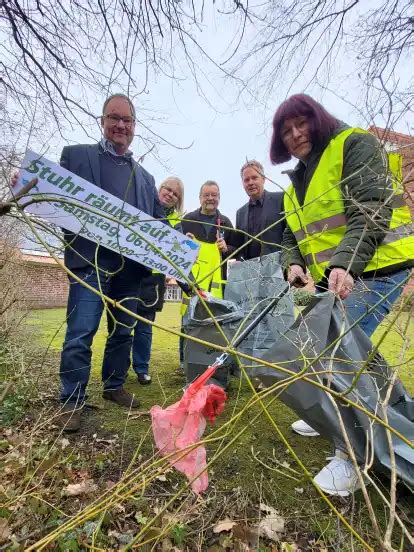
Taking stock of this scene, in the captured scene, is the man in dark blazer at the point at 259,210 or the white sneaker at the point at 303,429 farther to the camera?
the man in dark blazer at the point at 259,210

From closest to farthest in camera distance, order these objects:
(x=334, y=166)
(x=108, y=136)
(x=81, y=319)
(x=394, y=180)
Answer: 1. (x=394, y=180)
2. (x=334, y=166)
3. (x=81, y=319)
4. (x=108, y=136)

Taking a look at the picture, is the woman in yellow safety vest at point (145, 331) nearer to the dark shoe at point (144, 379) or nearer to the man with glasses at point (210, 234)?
the dark shoe at point (144, 379)

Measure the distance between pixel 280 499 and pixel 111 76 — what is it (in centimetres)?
247

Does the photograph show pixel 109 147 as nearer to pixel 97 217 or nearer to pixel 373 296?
pixel 97 217

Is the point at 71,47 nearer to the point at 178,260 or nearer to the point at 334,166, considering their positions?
the point at 178,260

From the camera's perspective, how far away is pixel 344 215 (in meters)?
1.72

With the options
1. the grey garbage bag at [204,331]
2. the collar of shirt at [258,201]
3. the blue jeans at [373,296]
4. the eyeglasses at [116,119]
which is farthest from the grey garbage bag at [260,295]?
the eyeglasses at [116,119]

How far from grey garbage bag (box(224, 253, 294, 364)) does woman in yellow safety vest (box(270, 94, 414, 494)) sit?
533mm

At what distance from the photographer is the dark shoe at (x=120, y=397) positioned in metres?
2.47

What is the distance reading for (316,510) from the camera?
4.74ft

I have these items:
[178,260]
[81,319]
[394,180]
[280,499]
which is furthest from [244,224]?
[280,499]

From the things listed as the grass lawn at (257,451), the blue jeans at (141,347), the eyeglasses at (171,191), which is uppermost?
the eyeglasses at (171,191)

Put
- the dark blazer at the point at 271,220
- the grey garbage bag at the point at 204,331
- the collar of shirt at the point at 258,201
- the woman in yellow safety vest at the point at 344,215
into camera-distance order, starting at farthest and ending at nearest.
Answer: the collar of shirt at the point at 258,201 → the dark blazer at the point at 271,220 → the grey garbage bag at the point at 204,331 → the woman in yellow safety vest at the point at 344,215

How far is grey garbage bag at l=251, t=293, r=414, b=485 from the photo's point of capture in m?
1.37
